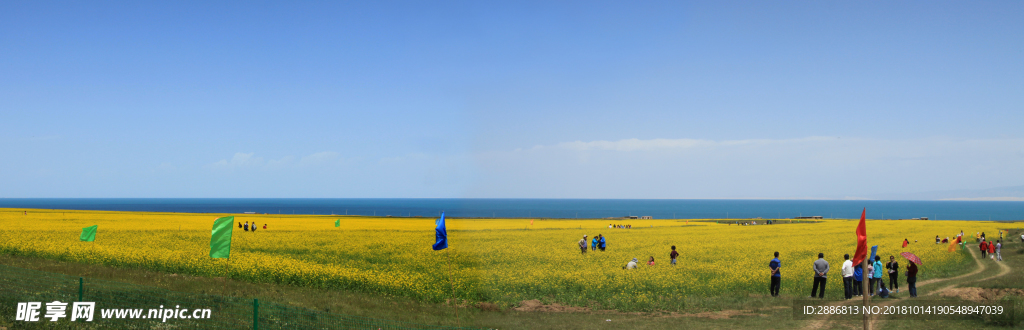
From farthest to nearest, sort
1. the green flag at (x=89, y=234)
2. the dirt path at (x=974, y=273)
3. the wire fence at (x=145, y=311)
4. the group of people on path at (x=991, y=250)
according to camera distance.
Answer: the group of people on path at (x=991, y=250)
the green flag at (x=89, y=234)
the dirt path at (x=974, y=273)
the wire fence at (x=145, y=311)

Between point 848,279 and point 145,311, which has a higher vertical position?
point 848,279

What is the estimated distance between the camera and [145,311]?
13.8 metres

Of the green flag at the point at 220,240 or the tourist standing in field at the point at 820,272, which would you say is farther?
the tourist standing in field at the point at 820,272

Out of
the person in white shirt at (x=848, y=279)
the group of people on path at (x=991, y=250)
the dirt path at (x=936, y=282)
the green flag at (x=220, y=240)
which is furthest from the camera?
the group of people on path at (x=991, y=250)

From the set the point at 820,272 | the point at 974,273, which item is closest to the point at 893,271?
the point at 820,272

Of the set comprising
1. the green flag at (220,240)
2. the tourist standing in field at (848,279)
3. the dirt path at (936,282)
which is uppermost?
the green flag at (220,240)

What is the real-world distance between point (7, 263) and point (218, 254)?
1396 cm

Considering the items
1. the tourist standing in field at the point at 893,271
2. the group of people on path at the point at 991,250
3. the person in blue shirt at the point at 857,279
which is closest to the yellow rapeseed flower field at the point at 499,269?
the person in blue shirt at the point at 857,279

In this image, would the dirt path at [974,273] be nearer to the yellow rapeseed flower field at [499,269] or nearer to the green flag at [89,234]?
the yellow rapeseed flower field at [499,269]

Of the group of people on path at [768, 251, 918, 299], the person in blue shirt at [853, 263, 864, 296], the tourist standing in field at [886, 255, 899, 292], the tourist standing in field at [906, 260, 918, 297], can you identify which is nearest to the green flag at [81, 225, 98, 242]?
the group of people on path at [768, 251, 918, 299]

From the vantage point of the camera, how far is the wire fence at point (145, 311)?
1232cm

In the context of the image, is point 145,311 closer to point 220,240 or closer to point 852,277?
point 220,240

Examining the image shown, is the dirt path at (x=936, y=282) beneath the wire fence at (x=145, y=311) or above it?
beneath

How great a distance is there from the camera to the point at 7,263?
23.1 meters
